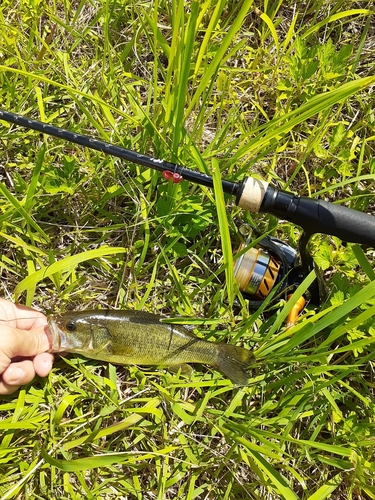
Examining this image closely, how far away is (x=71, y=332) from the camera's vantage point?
2320 mm

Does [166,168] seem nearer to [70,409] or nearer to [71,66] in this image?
[71,66]

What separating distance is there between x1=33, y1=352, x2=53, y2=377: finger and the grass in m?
0.09

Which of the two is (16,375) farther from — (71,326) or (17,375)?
(71,326)

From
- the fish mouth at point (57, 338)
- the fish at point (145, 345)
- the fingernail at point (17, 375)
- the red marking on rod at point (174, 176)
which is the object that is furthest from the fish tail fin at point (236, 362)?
the fingernail at point (17, 375)

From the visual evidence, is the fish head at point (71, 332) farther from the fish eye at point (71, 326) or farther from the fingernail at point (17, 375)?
the fingernail at point (17, 375)

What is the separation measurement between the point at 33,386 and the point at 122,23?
2.24 metres

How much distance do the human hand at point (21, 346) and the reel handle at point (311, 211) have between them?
1.28 m

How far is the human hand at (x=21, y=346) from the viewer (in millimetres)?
2295

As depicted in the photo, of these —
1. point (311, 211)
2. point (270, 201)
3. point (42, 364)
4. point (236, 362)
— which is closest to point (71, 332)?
point (42, 364)

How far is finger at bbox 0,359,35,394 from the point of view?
7.54 feet

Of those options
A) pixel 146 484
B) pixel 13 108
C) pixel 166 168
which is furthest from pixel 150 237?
pixel 146 484

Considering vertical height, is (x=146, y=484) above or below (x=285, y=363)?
below

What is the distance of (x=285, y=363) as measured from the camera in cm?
245

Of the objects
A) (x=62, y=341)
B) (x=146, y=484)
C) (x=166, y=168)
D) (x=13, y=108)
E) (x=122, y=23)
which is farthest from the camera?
(x=122, y=23)
